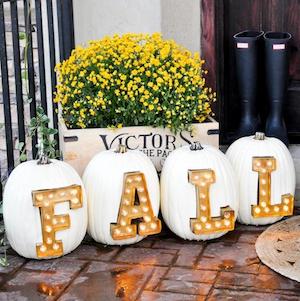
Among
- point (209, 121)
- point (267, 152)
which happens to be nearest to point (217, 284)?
point (267, 152)

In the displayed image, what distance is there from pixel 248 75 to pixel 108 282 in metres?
1.53

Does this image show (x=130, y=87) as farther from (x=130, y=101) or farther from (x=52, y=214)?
(x=52, y=214)

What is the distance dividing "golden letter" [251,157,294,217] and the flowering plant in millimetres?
405

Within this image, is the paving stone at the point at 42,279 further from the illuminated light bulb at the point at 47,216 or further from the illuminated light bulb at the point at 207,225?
the illuminated light bulb at the point at 207,225

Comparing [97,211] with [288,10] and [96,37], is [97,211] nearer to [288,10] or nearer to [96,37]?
[96,37]

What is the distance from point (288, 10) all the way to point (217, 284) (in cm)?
181

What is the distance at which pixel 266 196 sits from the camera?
334 cm

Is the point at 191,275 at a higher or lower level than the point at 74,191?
lower

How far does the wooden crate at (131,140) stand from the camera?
338 cm

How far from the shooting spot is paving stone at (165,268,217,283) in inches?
112

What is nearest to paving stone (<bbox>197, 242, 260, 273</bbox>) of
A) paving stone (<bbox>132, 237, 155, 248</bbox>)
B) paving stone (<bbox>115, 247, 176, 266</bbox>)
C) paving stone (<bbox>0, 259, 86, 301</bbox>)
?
paving stone (<bbox>115, 247, 176, 266</bbox>)

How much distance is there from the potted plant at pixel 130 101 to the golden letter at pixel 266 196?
0.97 ft

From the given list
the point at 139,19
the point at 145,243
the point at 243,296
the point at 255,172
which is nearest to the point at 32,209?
the point at 145,243

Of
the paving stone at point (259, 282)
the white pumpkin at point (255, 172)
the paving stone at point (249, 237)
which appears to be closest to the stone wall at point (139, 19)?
the white pumpkin at point (255, 172)
